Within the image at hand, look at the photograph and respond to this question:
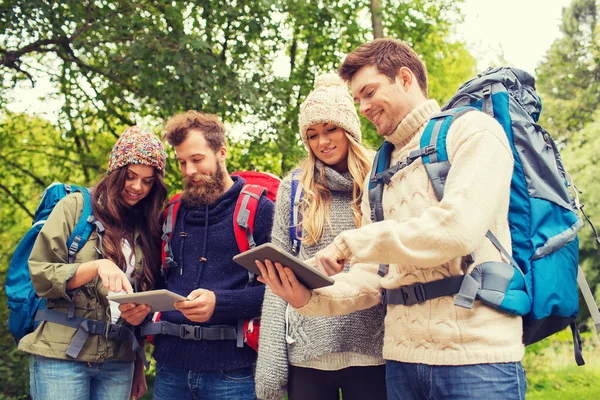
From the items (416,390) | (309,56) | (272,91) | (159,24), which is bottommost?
(416,390)

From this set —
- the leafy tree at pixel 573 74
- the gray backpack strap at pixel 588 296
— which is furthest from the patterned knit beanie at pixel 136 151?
the leafy tree at pixel 573 74

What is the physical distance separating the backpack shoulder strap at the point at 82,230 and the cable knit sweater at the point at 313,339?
3.49 feet

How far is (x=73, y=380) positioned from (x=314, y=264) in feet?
5.32

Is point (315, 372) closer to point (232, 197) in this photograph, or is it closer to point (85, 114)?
point (232, 197)

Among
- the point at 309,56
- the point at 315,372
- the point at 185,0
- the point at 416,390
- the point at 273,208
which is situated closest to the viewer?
the point at 416,390

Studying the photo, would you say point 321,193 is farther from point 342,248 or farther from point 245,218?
point 342,248

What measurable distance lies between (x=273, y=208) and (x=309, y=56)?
7.60 meters

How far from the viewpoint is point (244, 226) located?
10.6ft

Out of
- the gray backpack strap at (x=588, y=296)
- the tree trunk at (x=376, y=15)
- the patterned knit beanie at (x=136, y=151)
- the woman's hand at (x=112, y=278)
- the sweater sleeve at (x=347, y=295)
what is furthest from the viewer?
the tree trunk at (x=376, y=15)

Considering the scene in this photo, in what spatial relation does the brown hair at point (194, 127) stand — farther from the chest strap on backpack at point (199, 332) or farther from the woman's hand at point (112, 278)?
the chest strap on backpack at point (199, 332)

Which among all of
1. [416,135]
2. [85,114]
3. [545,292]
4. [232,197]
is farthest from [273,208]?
[85,114]

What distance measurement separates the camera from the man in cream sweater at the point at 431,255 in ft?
6.17

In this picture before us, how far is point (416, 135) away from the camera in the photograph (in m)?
2.39

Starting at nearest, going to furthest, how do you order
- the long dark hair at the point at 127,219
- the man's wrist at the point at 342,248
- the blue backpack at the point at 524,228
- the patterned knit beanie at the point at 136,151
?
the blue backpack at the point at 524,228, the man's wrist at the point at 342,248, the long dark hair at the point at 127,219, the patterned knit beanie at the point at 136,151
